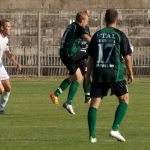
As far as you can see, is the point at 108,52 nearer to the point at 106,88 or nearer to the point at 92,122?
the point at 106,88

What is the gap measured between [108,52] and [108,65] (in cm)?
20

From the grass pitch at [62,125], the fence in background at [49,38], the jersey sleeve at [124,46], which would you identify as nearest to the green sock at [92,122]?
the grass pitch at [62,125]

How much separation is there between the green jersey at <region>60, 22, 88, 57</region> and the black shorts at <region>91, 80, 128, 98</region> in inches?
198

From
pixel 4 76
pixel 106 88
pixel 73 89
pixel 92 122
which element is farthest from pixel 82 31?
pixel 92 122

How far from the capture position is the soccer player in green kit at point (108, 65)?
13.3 m

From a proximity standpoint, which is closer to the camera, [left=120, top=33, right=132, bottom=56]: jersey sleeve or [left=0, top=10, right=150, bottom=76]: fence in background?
[left=120, top=33, right=132, bottom=56]: jersey sleeve

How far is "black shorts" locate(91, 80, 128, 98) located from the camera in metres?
13.4

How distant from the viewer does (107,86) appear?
1357 centimetres

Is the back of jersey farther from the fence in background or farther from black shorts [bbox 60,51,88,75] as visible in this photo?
the fence in background

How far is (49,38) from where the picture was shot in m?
34.8

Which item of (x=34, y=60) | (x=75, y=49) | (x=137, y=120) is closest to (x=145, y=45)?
(x=34, y=60)

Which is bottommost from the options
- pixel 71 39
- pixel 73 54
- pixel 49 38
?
pixel 49 38

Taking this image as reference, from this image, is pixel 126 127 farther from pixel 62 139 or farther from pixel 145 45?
pixel 145 45

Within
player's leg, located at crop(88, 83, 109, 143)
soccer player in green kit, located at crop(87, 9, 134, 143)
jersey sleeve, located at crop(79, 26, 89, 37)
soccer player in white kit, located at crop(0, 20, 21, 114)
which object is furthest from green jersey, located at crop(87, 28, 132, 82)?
soccer player in white kit, located at crop(0, 20, 21, 114)
